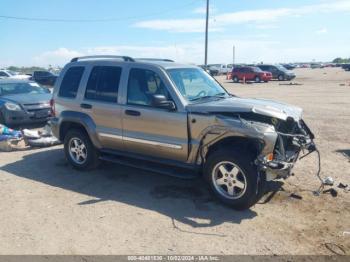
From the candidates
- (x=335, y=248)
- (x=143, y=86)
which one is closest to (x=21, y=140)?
(x=143, y=86)

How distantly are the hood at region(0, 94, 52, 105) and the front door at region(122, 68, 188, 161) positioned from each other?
6309 mm

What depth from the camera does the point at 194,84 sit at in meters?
6.02

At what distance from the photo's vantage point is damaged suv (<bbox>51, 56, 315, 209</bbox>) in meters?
4.90

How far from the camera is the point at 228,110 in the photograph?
503cm

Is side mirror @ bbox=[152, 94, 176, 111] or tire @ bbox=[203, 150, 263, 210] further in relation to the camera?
side mirror @ bbox=[152, 94, 176, 111]

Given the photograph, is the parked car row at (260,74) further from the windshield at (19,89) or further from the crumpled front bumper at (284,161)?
the crumpled front bumper at (284,161)

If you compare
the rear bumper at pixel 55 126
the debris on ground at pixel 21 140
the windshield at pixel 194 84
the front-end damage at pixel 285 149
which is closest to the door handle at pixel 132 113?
the windshield at pixel 194 84

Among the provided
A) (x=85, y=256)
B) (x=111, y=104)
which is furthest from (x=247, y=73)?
(x=85, y=256)

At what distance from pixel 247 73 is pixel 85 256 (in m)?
35.8

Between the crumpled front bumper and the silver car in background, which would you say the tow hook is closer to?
the crumpled front bumper

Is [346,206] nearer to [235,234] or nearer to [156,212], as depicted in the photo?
[235,234]

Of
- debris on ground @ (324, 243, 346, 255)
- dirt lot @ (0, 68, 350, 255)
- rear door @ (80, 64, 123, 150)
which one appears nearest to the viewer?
debris on ground @ (324, 243, 346, 255)

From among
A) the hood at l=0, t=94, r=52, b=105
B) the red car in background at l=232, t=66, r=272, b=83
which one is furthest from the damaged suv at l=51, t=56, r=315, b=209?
the red car in background at l=232, t=66, r=272, b=83

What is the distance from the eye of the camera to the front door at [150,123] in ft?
17.8
